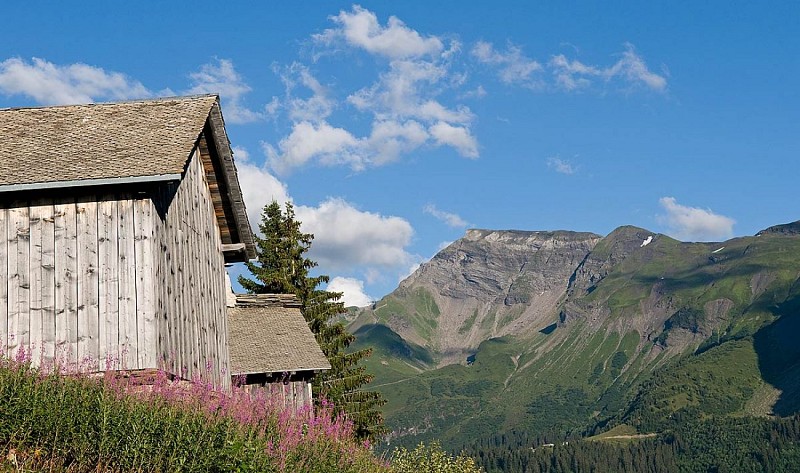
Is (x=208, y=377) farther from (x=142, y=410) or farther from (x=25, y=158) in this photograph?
(x=142, y=410)

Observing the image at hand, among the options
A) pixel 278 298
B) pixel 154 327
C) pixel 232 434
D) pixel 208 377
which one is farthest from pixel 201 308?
pixel 278 298

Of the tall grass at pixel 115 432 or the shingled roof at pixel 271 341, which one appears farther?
the shingled roof at pixel 271 341

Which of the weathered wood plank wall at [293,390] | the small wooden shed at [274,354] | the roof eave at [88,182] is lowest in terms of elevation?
the weathered wood plank wall at [293,390]

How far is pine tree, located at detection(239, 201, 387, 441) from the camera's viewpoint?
40.8 meters

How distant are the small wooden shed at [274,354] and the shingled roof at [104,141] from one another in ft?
23.8

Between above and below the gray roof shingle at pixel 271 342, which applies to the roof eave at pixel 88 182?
above

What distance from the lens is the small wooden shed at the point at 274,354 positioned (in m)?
26.1

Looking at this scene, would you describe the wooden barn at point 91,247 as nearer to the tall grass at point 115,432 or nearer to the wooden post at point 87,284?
the wooden post at point 87,284

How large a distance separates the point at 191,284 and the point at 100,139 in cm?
367

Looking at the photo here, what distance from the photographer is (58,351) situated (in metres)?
16.6

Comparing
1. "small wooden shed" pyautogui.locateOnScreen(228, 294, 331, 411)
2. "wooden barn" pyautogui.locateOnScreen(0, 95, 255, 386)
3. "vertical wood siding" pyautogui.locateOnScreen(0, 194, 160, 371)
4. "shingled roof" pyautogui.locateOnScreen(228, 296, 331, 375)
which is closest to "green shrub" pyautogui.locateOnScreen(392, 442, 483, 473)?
"small wooden shed" pyautogui.locateOnScreen(228, 294, 331, 411)

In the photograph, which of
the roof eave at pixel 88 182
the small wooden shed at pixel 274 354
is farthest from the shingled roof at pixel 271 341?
the roof eave at pixel 88 182

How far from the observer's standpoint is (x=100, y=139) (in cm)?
1795

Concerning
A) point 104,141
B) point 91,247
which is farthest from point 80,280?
point 104,141
